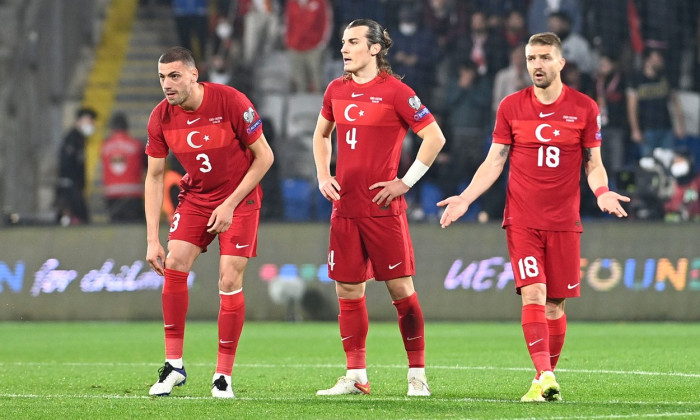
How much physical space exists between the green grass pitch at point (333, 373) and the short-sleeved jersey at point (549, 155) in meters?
1.01

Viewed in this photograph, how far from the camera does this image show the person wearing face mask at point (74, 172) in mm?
16656

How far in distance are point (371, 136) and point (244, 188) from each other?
2.53ft

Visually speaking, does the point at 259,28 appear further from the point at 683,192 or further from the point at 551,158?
the point at 551,158

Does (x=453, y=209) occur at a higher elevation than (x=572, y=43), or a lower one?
lower

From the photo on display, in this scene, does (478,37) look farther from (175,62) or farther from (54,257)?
(175,62)

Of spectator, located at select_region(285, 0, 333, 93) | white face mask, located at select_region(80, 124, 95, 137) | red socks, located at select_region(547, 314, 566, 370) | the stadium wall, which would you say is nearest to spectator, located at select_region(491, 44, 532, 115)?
spectator, located at select_region(285, 0, 333, 93)

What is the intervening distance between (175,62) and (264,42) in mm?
12385

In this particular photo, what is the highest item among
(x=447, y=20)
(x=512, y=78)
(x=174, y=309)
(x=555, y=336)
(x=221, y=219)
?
(x=447, y=20)

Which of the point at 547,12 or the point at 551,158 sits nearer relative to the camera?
the point at 551,158

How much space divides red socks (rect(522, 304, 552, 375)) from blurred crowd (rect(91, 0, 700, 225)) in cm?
870

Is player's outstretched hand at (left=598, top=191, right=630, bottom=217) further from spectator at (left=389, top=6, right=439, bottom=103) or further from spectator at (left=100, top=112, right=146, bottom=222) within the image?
spectator at (left=389, top=6, right=439, bottom=103)

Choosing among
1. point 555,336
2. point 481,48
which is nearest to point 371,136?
point 555,336

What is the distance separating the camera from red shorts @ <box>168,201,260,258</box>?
23.7 ft

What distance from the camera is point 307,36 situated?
62.0ft
